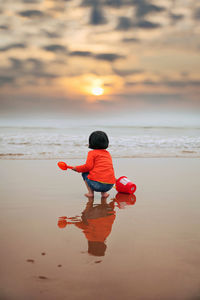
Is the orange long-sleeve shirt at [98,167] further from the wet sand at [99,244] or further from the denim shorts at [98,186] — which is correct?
the wet sand at [99,244]

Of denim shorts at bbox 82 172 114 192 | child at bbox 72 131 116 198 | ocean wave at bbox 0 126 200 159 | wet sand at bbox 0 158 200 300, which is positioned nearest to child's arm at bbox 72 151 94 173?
child at bbox 72 131 116 198

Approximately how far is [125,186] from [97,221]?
136 cm

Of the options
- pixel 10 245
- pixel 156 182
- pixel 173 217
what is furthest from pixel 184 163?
pixel 10 245

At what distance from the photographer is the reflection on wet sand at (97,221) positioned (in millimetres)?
2242

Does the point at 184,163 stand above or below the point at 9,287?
above

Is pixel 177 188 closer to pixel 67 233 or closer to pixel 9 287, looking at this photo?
pixel 67 233

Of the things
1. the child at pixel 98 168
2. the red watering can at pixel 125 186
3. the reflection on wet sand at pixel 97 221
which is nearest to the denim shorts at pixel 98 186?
the child at pixel 98 168

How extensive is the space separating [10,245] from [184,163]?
5430 mm

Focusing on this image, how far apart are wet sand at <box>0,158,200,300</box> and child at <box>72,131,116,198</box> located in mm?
194

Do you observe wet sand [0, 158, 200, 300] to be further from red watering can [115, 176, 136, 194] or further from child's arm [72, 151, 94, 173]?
child's arm [72, 151, 94, 173]

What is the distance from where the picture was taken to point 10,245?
7.23 feet

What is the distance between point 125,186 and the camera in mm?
4195

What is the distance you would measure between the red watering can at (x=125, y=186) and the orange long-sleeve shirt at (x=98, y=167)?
0.22m

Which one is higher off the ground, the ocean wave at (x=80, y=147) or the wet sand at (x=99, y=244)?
the ocean wave at (x=80, y=147)
